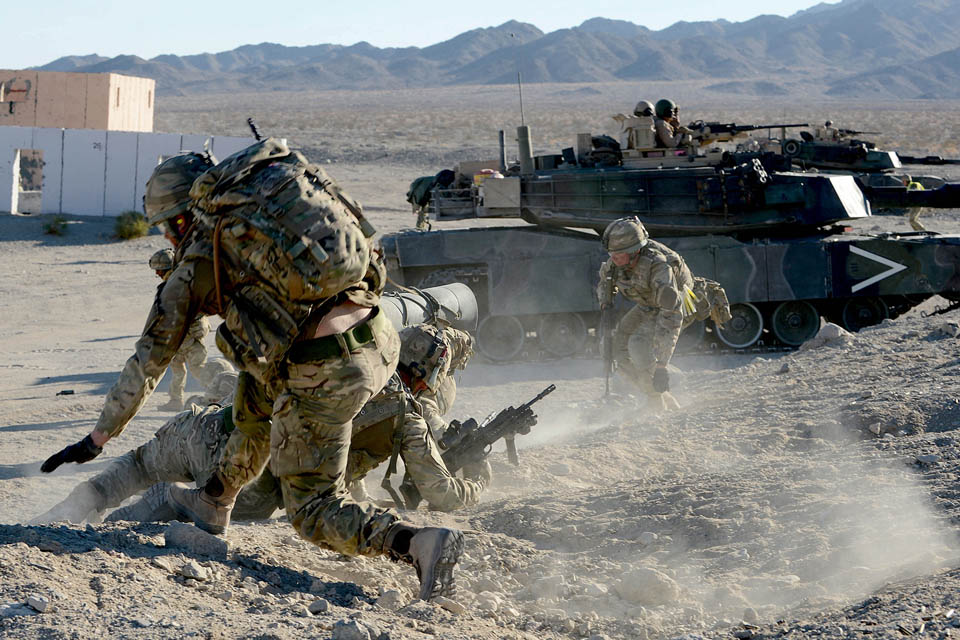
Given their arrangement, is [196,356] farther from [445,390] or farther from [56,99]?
[56,99]

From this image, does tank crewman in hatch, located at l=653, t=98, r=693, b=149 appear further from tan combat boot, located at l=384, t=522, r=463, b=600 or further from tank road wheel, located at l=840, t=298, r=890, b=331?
Answer: tan combat boot, located at l=384, t=522, r=463, b=600

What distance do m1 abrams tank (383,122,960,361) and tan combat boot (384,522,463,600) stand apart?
8.71 metres

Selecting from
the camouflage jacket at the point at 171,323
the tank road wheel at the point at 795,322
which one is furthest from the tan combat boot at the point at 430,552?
the tank road wheel at the point at 795,322

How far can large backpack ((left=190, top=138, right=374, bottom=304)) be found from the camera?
3.91m

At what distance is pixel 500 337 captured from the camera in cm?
1298

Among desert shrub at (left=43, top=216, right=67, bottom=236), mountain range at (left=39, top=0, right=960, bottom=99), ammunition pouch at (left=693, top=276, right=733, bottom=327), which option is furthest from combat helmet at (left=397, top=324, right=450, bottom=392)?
mountain range at (left=39, top=0, right=960, bottom=99)

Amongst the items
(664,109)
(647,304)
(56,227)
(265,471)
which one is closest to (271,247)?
(265,471)

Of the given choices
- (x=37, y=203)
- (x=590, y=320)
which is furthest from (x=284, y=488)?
(x=37, y=203)

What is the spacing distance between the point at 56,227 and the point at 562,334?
40.5 feet

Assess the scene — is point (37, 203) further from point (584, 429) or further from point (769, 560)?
point (769, 560)

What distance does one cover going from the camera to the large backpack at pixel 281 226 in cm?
391

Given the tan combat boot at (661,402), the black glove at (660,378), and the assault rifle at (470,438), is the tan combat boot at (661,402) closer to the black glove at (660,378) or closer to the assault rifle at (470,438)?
the black glove at (660,378)

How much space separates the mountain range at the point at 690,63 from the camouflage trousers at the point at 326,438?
106 m

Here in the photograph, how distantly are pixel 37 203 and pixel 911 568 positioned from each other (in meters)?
23.7
